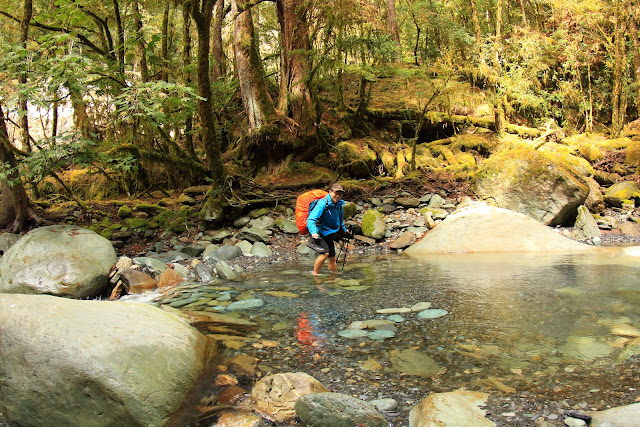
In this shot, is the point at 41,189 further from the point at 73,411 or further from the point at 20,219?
the point at 73,411

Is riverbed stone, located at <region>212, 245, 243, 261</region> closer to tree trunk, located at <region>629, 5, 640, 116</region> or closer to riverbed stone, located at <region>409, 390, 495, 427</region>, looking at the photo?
riverbed stone, located at <region>409, 390, 495, 427</region>

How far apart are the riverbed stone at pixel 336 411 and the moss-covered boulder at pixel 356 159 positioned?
1093cm

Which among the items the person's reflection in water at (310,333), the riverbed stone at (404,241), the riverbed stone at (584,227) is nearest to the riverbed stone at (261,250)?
the riverbed stone at (404,241)

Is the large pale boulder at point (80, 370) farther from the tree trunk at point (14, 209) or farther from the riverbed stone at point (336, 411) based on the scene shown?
the tree trunk at point (14, 209)

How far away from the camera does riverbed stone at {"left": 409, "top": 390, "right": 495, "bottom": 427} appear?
275cm

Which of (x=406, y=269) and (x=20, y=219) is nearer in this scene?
(x=406, y=269)

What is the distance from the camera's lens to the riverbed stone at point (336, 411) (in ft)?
9.40

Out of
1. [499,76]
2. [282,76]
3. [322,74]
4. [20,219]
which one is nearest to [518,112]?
[499,76]

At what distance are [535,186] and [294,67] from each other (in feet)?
26.5

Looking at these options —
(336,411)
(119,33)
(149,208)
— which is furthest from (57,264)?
(119,33)

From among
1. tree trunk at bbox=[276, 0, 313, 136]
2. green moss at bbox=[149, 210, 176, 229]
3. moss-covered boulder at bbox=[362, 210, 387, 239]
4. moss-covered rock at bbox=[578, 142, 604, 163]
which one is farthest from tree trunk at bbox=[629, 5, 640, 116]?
green moss at bbox=[149, 210, 176, 229]

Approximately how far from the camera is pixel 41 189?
13523 millimetres

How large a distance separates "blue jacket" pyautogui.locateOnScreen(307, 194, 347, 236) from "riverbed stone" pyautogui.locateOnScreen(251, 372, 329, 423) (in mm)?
4173

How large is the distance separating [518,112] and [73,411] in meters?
19.0
